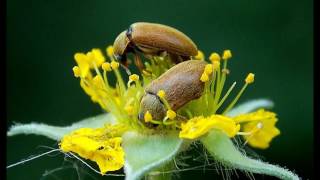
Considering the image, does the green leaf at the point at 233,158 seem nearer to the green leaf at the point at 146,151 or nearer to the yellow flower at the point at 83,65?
the green leaf at the point at 146,151

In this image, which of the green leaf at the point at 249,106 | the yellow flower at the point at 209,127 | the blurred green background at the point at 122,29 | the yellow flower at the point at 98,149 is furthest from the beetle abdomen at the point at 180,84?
the blurred green background at the point at 122,29

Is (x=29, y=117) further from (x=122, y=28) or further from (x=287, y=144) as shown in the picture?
(x=287, y=144)

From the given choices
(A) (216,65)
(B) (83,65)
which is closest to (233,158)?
(A) (216,65)

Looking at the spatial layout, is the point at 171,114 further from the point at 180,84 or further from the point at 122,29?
the point at 122,29

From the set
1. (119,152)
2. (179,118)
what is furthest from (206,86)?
(119,152)

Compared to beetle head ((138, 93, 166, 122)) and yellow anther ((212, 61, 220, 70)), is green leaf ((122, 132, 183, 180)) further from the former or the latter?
yellow anther ((212, 61, 220, 70))
